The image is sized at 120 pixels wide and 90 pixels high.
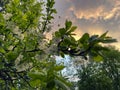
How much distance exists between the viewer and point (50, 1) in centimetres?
562

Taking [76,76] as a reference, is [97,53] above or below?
above

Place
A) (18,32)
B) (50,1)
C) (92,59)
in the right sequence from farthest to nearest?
(50,1) → (18,32) → (92,59)

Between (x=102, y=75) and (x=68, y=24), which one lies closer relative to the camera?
(x=68, y=24)

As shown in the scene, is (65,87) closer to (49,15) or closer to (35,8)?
(49,15)

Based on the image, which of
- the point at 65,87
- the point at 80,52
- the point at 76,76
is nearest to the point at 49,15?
the point at 80,52

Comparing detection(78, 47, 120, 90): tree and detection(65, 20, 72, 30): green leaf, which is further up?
detection(65, 20, 72, 30): green leaf

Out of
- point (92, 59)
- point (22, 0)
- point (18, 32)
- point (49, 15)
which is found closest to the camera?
point (92, 59)

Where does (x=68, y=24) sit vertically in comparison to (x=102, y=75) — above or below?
above

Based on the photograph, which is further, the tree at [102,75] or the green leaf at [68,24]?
the tree at [102,75]

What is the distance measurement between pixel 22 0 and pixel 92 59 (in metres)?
6.43

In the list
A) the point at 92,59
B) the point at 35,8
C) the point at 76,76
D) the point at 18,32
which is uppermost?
the point at 35,8

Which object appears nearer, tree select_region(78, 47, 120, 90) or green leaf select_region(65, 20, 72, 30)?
green leaf select_region(65, 20, 72, 30)

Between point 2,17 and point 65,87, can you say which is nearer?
point 65,87

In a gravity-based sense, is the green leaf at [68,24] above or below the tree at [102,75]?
above
